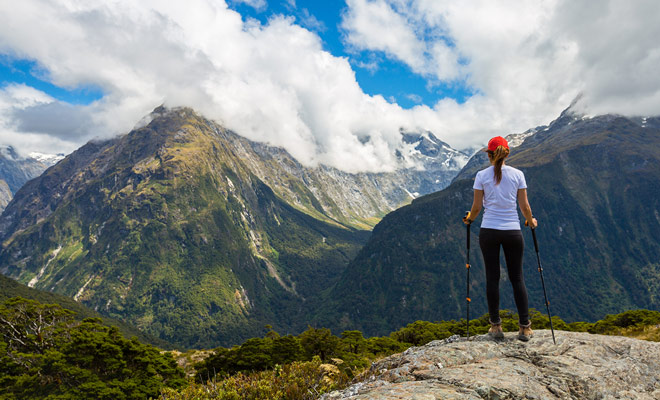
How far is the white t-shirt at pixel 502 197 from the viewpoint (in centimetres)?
912

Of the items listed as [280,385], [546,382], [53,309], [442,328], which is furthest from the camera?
[442,328]

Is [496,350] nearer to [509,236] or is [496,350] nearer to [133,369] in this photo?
[509,236]

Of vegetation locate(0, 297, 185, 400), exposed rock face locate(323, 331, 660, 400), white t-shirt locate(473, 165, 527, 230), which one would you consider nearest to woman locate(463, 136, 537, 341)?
white t-shirt locate(473, 165, 527, 230)

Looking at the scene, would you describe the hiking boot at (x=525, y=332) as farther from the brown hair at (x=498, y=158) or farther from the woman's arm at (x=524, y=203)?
the brown hair at (x=498, y=158)

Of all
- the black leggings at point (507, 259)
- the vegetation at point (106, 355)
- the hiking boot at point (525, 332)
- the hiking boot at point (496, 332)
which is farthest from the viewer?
the vegetation at point (106, 355)

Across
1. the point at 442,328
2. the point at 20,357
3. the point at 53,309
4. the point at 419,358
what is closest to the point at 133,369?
the point at 20,357

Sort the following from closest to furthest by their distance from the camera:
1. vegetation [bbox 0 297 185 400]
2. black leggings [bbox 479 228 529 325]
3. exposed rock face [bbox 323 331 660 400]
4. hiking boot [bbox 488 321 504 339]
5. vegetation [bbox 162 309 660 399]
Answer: exposed rock face [bbox 323 331 660 400] < black leggings [bbox 479 228 529 325] < vegetation [bbox 162 309 660 399] < hiking boot [bbox 488 321 504 339] < vegetation [bbox 0 297 185 400]

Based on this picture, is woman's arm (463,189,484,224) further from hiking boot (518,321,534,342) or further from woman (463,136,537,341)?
hiking boot (518,321,534,342)

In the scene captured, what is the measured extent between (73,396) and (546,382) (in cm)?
4325

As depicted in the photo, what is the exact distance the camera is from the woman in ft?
29.9

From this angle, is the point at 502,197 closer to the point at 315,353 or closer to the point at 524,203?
the point at 524,203

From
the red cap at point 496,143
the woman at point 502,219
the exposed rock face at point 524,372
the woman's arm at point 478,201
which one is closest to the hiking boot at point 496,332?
the exposed rock face at point 524,372

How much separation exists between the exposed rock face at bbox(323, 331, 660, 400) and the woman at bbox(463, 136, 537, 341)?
113 cm

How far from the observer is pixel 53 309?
48719 millimetres
